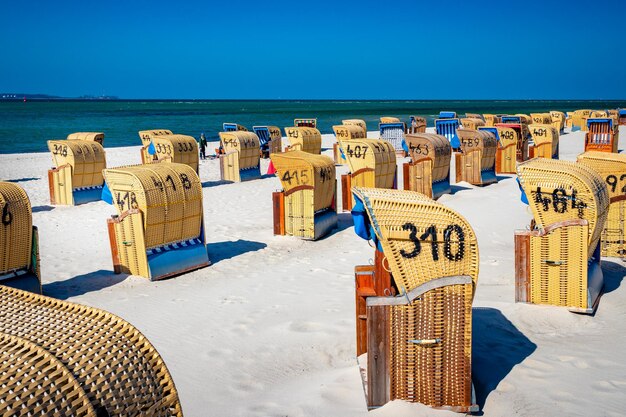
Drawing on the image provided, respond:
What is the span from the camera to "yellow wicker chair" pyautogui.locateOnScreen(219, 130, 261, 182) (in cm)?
2364

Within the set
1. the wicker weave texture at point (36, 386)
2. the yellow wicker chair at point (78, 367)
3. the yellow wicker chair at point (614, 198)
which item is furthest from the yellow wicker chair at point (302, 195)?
the wicker weave texture at point (36, 386)

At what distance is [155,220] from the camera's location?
11.0 m

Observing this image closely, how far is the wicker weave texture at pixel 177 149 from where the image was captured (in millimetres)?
21375

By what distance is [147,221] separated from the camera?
10.8 m

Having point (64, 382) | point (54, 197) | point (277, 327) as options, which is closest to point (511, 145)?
point (54, 197)

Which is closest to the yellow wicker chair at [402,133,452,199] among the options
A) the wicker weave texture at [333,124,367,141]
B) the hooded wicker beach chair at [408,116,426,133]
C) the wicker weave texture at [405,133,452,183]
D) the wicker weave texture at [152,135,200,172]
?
the wicker weave texture at [405,133,452,183]

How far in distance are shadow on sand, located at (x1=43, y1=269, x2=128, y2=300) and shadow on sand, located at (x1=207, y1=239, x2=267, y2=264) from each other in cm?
198

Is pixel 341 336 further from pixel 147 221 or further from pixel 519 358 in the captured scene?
pixel 147 221

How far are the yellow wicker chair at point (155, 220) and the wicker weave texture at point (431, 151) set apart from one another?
8.37 m

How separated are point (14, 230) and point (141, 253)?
215 centimetres

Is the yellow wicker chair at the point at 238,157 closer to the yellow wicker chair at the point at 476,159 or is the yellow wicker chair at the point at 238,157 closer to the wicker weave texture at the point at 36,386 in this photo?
the yellow wicker chair at the point at 476,159

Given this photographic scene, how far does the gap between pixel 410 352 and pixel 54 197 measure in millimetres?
16333

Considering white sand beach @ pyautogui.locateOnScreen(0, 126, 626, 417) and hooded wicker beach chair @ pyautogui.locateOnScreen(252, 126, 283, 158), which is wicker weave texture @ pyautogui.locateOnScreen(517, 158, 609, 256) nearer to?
white sand beach @ pyautogui.locateOnScreen(0, 126, 626, 417)

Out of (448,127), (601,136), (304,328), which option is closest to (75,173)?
(304,328)
